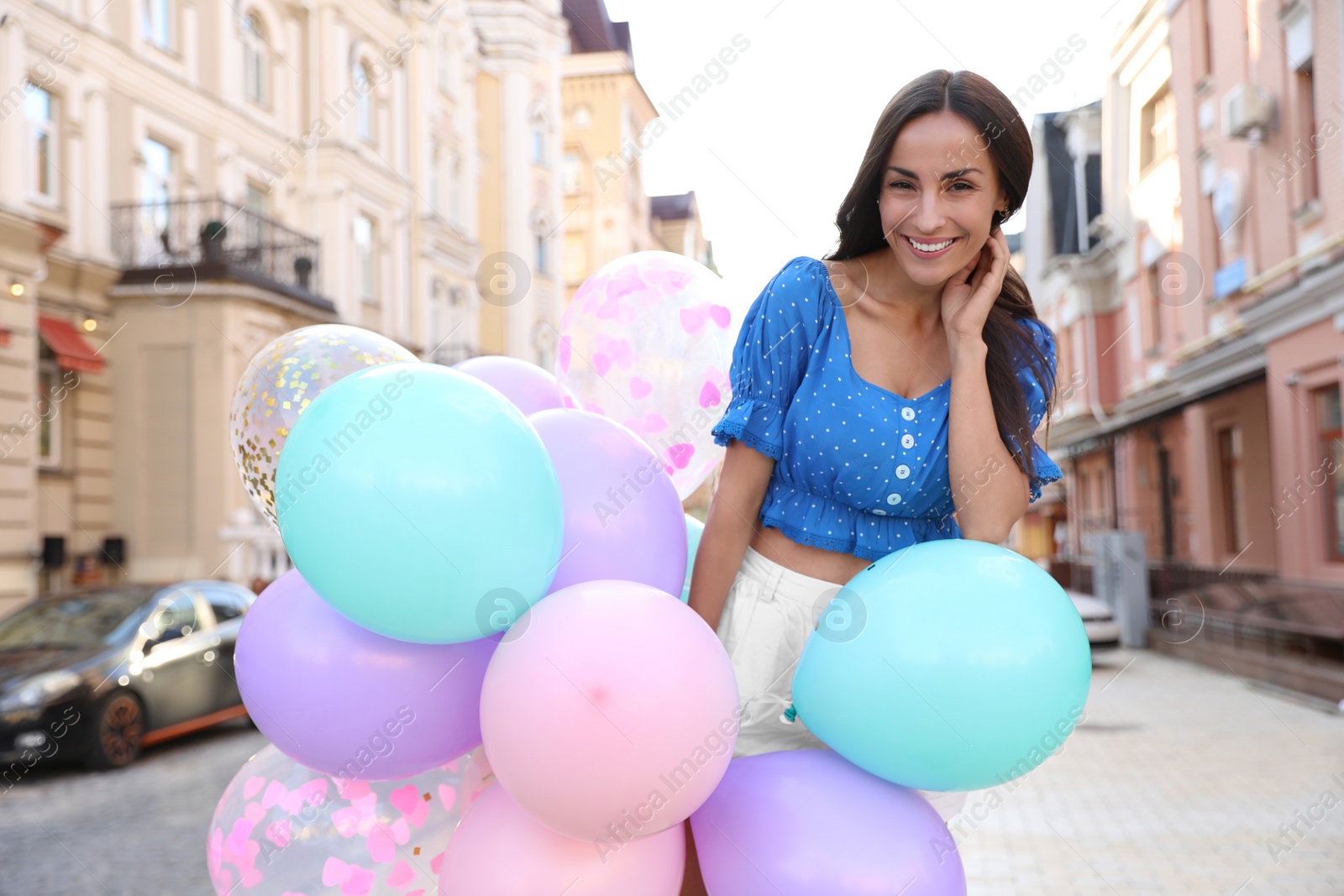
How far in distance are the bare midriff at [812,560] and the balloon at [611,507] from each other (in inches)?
7.6

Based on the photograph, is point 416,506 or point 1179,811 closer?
point 416,506

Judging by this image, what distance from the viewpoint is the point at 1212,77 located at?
15.4 m

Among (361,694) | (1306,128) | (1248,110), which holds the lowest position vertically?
(361,694)

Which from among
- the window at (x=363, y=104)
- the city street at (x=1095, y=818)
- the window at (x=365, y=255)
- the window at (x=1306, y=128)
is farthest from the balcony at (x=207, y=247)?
the window at (x=1306, y=128)

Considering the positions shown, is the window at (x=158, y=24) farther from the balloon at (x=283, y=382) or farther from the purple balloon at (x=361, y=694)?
the purple balloon at (x=361, y=694)

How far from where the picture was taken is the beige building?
12.6 m

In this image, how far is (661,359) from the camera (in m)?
2.51

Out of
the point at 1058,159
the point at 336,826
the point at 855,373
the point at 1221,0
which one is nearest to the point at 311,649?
the point at 336,826

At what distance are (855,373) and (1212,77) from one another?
16.2 m

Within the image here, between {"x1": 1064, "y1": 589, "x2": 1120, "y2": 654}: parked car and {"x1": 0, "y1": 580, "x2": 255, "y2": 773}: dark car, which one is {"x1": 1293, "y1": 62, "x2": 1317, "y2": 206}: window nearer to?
{"x1": 1064, "y1": 589, "x2": 1120, "y2": 654}: parked car

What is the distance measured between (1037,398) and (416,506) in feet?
3.47

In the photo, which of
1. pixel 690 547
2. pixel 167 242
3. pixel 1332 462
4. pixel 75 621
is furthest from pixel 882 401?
pixel 167 242

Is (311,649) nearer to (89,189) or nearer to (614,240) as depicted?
(89,189)

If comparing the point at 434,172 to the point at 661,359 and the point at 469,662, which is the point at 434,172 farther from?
the point at 469,662
